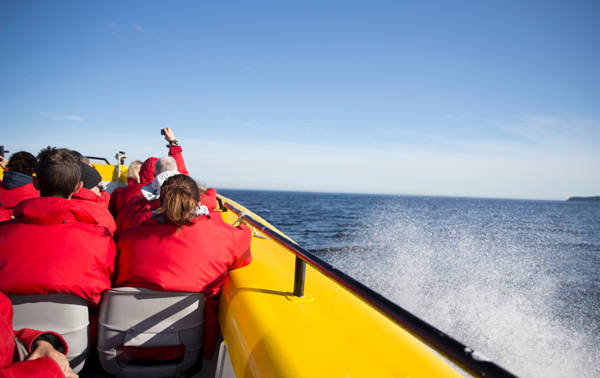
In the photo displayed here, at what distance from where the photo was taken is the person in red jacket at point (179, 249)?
176 cm

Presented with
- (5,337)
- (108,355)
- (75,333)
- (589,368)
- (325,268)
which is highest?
(325,268)

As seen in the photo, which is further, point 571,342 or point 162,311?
point 571,342

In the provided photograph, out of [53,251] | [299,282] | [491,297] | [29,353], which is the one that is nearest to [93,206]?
[53,251]

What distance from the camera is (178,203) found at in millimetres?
1797

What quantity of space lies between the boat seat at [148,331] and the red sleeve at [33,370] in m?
0.67

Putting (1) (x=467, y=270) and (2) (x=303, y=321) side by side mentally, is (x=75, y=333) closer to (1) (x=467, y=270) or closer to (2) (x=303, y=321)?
(2) (x=303, y=321)

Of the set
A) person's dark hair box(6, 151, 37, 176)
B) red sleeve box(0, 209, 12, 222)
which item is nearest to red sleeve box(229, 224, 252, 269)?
red sleeve box(0, 209, 12, 222)

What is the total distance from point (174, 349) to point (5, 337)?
3.18 ft

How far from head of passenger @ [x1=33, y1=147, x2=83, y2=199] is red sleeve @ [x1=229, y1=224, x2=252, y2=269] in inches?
38.2

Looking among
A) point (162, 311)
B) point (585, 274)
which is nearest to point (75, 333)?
point (162, 311)

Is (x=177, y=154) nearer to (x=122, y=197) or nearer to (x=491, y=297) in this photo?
(x=122, y=197)

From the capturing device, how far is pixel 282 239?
179 centimetres

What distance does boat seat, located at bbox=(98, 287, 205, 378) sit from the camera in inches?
67.5

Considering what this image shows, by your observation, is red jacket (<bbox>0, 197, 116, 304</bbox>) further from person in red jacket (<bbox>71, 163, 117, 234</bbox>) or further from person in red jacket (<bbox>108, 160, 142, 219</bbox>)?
person in red jacket (<bbox>108, 160, 142, 219</bbox>)
